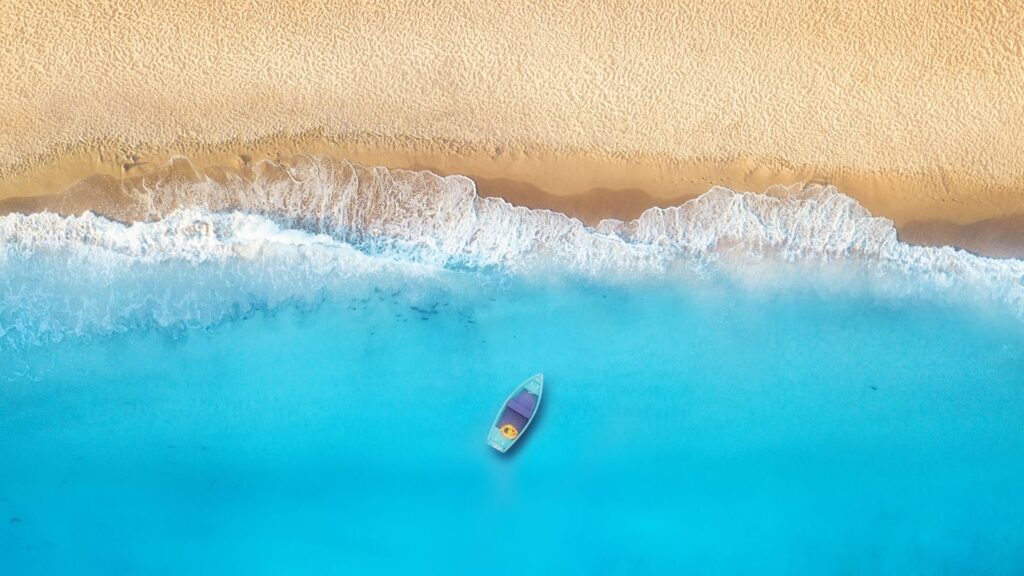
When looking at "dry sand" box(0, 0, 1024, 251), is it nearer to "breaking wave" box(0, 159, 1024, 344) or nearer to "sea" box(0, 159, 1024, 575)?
"breaking wave" box(0, 159, 1024, 344)

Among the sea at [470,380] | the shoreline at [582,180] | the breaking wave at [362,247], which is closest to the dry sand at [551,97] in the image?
the shoreline at [582,180]

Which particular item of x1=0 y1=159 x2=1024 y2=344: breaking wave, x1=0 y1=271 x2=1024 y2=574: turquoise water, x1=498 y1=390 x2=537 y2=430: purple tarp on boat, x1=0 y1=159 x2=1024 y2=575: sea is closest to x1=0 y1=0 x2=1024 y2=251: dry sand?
x1=0 y1=159 x2=1024 y2=344: breaking wave

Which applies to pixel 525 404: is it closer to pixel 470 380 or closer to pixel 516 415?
pixel 516 415

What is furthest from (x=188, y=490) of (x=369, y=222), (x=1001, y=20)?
(x=1001, y=20)

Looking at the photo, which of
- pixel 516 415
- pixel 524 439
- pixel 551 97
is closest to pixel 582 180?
pixel 551 97

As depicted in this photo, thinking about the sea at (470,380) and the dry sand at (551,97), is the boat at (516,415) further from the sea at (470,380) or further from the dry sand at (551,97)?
the dry sand at (551,97)
